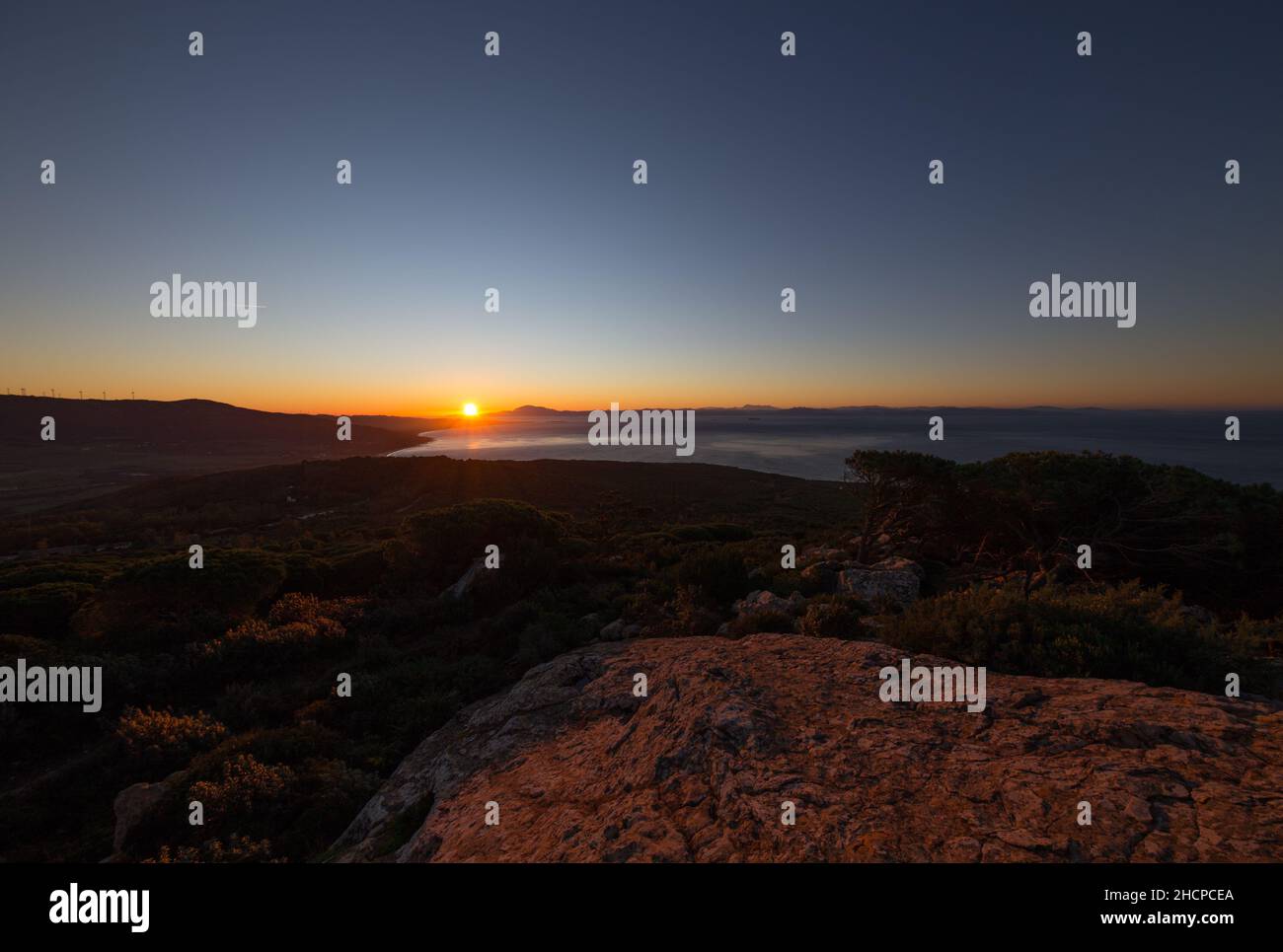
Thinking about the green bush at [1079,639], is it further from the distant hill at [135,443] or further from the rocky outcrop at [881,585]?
the distant hill at [135,443]

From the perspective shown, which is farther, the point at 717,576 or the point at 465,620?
the point at 465,620

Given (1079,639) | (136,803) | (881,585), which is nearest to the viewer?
(1079,639)

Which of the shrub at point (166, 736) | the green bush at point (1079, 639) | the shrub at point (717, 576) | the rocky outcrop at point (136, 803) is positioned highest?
the green bush at point (1079, 639)

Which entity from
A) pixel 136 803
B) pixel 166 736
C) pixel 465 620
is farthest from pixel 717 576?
pixel 166 736

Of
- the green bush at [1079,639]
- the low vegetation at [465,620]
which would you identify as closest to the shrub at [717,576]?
the low vegetation at [465,620]

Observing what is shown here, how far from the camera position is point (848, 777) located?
3.68m

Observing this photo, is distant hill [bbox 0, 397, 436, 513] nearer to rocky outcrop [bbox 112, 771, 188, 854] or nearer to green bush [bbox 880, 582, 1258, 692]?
rocky outcrop [bbox 112, 771, 188, 854]

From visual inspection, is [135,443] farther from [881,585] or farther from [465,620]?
[881,585]

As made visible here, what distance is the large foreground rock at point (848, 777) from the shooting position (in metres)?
2.92

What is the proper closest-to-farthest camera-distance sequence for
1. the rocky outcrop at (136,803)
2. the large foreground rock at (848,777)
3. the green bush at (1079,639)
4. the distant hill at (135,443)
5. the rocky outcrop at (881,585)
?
the large foreground rock at (848,777) → the green bush at (1079,639) → the rocky outcrop at (136,803) → the rocky outcrop at (881,585) → the distant hill at (135,443)

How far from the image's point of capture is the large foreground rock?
115 inches

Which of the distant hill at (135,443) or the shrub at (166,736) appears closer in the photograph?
the shrub at (166,736)

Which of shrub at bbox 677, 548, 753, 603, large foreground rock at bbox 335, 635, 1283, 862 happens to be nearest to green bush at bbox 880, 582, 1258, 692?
large foreground rock at bbox 335, 635, 1283, 862
